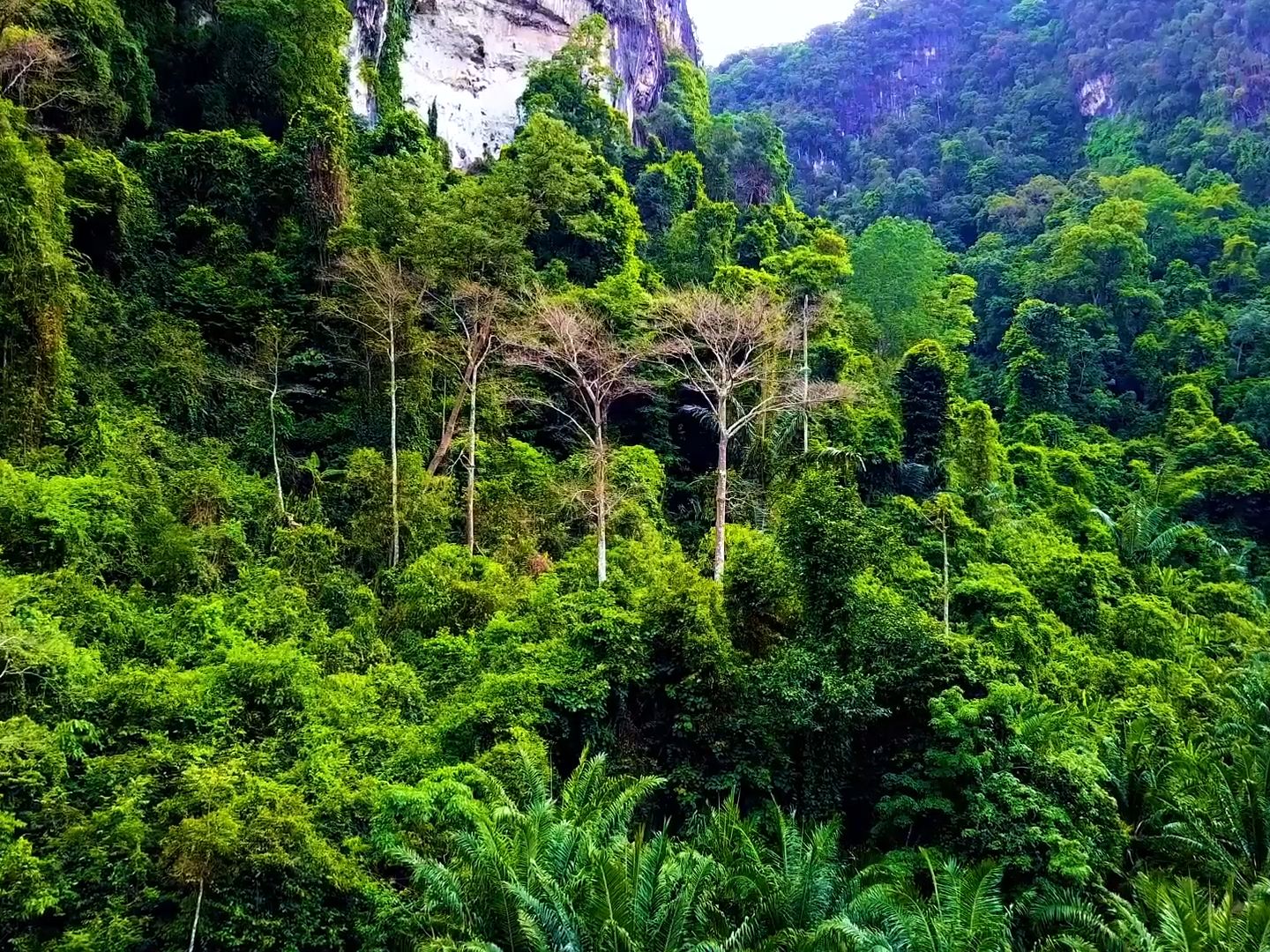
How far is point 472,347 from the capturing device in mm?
15516

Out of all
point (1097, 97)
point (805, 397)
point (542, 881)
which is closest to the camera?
point (542, 881)

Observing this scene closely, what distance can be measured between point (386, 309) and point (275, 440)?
311cm

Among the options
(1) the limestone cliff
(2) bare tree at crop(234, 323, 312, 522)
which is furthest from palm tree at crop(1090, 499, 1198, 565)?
(1) the limestone cliff

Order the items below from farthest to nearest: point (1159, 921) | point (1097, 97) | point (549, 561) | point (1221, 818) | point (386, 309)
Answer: point (1097, 97), point (386, 309), point (549, 561), point (1221, 818), point (1159, 921)

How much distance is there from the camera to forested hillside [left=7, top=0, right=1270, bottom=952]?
7.31m

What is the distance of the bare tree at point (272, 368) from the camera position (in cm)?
1517

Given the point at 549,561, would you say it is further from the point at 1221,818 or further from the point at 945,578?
the point at 1221,818

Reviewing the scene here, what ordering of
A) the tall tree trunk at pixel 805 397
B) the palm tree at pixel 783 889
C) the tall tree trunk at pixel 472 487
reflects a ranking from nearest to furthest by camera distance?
the palm tree at pixel 783 889 → the tall tree trunk at pixel 472 487 → the tall tree trunk at pixel 805 397

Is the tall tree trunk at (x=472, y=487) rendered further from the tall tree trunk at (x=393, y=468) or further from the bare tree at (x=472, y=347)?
the tall tree trunk at (x=393, y=468)

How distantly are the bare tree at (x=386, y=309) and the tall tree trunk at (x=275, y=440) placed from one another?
1805 millimetres

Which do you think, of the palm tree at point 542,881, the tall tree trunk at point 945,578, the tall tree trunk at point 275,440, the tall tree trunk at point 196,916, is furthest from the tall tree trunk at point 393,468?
the tall tree trunk at point 945,578

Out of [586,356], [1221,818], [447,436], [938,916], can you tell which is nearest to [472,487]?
[447,436]

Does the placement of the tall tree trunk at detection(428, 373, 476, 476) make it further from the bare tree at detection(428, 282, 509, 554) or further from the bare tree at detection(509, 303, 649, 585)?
the bare tree at detection(509, 303, 649, 585)

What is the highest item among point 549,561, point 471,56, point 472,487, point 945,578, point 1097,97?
point 1097,97
